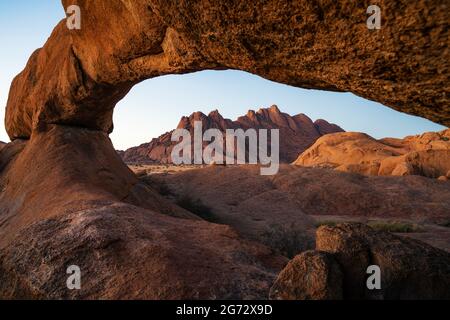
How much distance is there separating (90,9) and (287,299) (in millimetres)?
8009

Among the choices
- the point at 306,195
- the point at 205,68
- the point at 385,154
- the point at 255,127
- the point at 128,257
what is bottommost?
the point at 306,195

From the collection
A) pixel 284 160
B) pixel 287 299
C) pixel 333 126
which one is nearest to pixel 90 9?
pixel 287 299

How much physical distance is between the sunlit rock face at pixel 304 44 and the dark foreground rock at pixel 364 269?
60.8 inches

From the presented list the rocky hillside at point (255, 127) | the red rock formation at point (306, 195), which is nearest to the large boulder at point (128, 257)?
the red rock formation at point (306, 195)

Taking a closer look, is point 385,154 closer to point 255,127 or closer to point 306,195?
point 306,195

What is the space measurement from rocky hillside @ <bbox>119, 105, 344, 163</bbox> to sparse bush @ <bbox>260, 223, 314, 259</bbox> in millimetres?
67614

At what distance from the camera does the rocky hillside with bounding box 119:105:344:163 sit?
82.6 m

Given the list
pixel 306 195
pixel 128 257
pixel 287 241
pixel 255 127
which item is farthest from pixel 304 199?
pixel 255 127

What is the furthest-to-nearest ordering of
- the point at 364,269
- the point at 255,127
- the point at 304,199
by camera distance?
the point at 255,127 → the point at 304,199 → the point at 364,269

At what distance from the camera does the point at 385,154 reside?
34.9 meters

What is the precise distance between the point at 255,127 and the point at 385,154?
53.3m

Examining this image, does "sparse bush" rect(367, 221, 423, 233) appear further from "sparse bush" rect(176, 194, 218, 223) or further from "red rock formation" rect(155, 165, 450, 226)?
"sparse bush" rect(176, 194, 218, 223)

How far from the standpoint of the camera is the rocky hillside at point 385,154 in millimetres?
26005

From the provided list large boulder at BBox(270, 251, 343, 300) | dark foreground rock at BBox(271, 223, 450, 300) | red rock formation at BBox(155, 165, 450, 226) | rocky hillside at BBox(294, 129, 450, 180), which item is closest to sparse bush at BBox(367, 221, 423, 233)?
red rock formation at BBox(155, 165, 450, 226)
